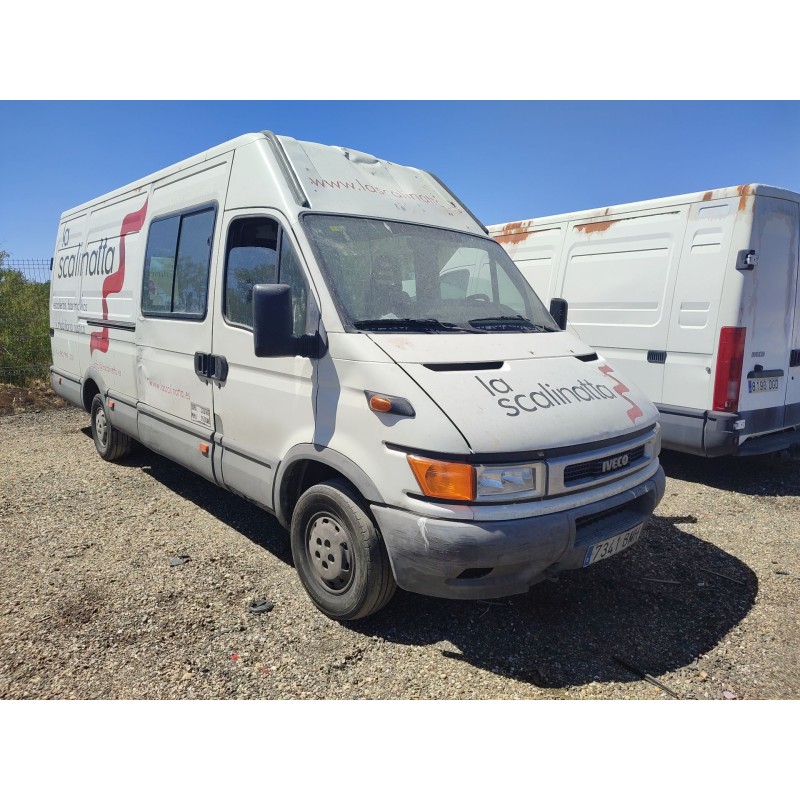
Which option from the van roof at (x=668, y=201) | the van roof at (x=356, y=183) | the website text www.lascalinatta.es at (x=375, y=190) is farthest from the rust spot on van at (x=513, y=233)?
the website text www.lascalinatta.es at (x=375, y=190)

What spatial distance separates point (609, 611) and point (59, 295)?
7.46 metres

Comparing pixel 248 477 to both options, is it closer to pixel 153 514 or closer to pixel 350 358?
pixel 350 358

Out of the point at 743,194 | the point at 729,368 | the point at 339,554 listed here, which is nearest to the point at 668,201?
the point at 743,194

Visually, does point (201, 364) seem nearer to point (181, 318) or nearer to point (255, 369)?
point (181, 318)

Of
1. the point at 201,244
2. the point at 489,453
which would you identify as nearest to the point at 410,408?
the point at 489,453

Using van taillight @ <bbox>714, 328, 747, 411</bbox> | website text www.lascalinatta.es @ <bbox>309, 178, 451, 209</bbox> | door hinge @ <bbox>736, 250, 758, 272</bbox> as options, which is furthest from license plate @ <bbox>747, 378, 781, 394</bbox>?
website text www.lascalinatta.es @ <bbox>309, 178, 451, 209</bbox>

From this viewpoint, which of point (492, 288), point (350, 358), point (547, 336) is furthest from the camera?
point (492, 288)

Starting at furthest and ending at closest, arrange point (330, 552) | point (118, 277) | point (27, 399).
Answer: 1. point (27, 399)
2. point (118, 277)
3. point (330, 552)

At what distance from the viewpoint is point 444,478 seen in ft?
8.77

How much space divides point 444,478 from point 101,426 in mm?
5088

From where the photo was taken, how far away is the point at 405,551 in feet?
9.03

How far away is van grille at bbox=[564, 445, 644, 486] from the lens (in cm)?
291

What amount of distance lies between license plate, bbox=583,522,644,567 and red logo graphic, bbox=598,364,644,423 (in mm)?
610

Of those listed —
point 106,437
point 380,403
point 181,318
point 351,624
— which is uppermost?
point 181,318
